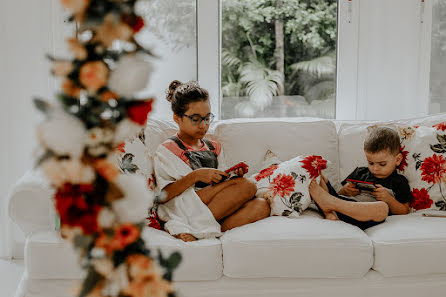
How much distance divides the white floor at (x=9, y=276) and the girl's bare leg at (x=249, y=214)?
1.23 meters

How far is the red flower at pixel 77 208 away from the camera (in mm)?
768

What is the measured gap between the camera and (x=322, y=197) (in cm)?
241

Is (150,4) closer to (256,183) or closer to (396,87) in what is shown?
(256,183)

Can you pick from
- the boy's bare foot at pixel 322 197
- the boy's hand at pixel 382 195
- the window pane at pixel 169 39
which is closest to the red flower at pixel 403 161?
the boy's hand at pixel 382 195

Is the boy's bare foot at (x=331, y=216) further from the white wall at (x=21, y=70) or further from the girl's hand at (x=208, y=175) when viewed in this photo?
the white wall at (x=21, y=70)

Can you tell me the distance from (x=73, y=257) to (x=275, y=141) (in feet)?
4.04

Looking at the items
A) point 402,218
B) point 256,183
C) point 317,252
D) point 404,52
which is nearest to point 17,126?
point 256,183

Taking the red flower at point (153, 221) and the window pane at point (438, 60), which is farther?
the window pane at point (438, 60)

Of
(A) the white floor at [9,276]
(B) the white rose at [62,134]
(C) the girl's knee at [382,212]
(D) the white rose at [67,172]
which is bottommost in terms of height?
(A) the white floor at [9,276]

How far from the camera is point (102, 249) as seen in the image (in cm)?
78

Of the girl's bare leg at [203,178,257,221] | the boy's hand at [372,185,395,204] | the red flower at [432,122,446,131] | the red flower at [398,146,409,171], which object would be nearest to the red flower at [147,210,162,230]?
the girl's bare leg at [203,178,257,221]

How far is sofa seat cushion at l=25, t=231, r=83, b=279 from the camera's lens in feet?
6.84

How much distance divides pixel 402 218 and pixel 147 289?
6.17ft

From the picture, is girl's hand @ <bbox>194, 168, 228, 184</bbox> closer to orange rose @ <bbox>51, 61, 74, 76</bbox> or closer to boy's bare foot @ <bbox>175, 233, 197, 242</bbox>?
boy's bare foot @ <bbox>175, 233, 197, 242</bbox>
